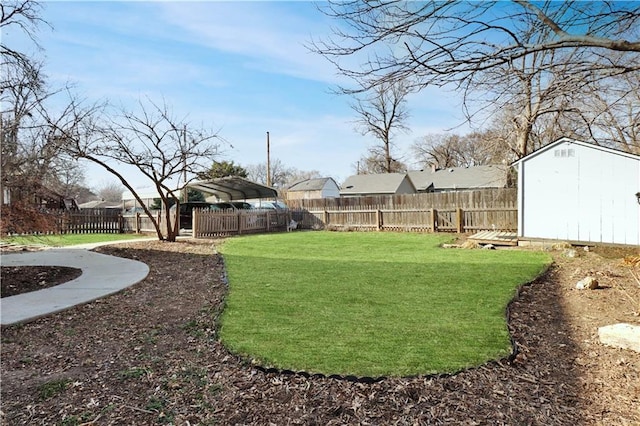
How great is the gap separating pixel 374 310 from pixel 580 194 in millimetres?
8903

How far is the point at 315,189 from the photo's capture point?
148ft

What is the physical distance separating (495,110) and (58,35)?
27.6 ft

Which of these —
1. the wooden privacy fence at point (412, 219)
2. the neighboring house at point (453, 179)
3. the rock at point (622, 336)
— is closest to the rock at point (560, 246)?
the wooden privacy fence at point (412, 219)

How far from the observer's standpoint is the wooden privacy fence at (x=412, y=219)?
14664 mm

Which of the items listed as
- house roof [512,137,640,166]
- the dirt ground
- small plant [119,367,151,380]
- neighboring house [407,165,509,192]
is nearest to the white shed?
house roof [512,137,640,166]

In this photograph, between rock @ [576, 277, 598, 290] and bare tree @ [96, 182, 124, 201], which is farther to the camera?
bare tree @ [96, 182, 124, 201]

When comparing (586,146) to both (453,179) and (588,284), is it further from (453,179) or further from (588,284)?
(453,179)

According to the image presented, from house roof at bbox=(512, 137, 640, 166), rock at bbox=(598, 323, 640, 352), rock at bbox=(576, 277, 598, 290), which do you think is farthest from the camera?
house roof at bbox=(512, 137, 640, 166)

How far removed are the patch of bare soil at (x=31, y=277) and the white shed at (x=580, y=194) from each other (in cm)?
1164

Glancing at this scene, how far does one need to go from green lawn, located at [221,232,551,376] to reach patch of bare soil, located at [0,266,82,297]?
2916mm

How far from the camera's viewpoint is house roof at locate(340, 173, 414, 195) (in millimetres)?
33781

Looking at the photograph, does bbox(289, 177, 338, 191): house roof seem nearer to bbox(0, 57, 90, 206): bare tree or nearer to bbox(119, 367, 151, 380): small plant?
bbox(0, 57, 90, 206): bare tree

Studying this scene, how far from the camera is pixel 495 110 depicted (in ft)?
14.3

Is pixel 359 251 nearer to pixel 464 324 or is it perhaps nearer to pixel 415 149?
pixel 464 324
